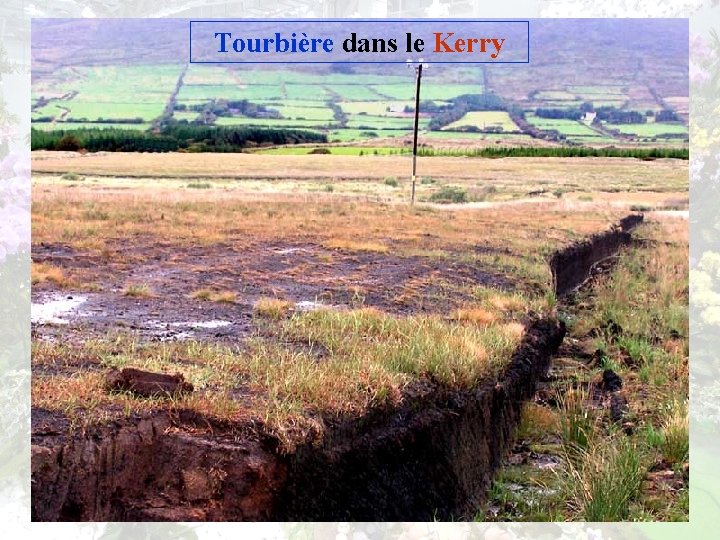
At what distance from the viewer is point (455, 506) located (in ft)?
20.7

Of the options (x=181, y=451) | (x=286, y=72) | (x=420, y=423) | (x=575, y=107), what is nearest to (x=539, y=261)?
(x=575, y=107)

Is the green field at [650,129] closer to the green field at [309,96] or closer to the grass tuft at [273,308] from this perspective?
the green field at [309,96]

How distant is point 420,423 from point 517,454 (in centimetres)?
78

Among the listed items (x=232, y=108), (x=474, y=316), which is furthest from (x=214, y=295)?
(x=474, y=316)

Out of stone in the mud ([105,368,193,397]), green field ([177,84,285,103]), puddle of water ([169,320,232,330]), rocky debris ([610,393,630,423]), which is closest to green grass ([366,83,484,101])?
green field ([177,84,285,103])

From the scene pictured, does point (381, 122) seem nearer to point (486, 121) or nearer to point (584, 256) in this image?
point (486, 121)

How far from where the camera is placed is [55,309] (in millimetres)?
6480

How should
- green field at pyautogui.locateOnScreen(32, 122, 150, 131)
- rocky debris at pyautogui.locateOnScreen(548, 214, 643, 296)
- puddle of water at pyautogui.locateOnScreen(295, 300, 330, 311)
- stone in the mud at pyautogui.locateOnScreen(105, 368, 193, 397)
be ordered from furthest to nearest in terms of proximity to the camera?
rocky debris at pyautogui.locateOnScreen(548, 214, 643, 296) < green field at pyautogui.locateOnScreen(32, 122, 150, 131) < puddle of water at pyautogui.locateOnScreen(295, 300, 330, 311) < stone in the mud at pyautogui.locateOnScreen(105, 368, 193, 397)

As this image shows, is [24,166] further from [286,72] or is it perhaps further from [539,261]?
[539,261]

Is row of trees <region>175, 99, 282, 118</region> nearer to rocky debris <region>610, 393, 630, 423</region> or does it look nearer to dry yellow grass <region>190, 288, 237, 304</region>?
dry yellow grass <region>190, 288, 237, 304</region>

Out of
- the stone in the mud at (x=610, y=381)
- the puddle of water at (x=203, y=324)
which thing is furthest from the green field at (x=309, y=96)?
the stone in the mud at (x=610, y=381)

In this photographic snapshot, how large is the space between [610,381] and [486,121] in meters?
1.83

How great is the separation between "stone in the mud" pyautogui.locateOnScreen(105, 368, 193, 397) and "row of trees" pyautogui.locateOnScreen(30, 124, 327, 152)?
153 centimetres

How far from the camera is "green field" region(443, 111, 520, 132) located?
6656mm
